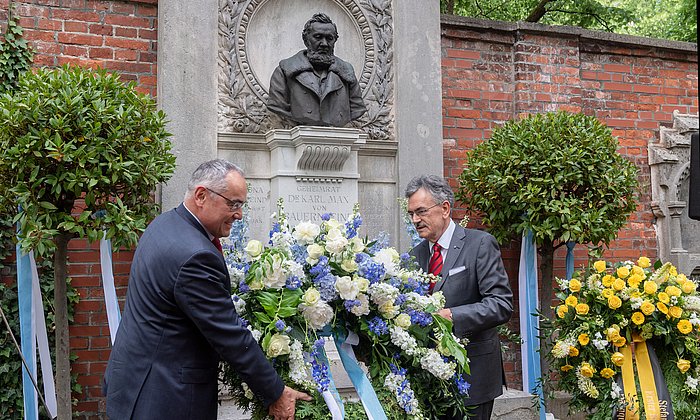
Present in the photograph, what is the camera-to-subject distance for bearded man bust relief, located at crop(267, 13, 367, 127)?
5.69m

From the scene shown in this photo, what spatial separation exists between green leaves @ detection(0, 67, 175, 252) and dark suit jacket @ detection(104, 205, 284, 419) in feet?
5.05

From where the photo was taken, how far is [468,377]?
147 inches

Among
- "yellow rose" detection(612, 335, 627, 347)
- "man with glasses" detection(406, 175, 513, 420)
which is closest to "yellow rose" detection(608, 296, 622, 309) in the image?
"yellow rose" detection(612, 335, 627, 347)

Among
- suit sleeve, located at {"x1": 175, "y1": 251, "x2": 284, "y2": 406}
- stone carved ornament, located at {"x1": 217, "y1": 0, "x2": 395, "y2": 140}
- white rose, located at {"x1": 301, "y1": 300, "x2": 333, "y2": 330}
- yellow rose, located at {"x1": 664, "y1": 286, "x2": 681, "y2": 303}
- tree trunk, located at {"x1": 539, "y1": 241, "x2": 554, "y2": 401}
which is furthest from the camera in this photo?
tree trunk, located at {"x1": 539, "y1": 241, "x2": 554, "y2": 401}

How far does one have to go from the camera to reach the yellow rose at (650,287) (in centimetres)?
418

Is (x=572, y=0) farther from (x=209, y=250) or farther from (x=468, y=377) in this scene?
(x=209, y=250)

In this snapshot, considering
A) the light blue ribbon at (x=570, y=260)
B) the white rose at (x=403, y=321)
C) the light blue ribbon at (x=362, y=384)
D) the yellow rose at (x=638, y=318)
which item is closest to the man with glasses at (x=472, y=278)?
the white rose at (x=403, y=321)

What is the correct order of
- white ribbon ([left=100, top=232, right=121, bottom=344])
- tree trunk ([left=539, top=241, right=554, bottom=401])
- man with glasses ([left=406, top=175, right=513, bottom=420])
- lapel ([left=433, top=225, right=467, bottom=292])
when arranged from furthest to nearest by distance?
tree trunk ([left=539, top=241, right=554, bottom=401]) < white ribbon ([left=100, top=232, right=121, bottom=344]) < lapel ([left=433, top=225, right=467, bottom=292]) < man with glasses ([left=406, top=175, right=513, bottom=420])

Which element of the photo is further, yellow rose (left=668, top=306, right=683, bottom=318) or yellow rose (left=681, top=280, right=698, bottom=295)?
yellow rose (left=681, top=280, right=698, bottom=295)

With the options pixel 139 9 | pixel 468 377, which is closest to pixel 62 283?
pixel 139 9

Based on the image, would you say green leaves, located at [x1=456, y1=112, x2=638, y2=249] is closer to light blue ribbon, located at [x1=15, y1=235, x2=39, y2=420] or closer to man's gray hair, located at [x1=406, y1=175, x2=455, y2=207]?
man's gray hair, located at [x1=406, y1=175, x2=455, y2=207]

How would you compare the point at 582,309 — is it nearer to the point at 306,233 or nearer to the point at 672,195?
the point at 306,233

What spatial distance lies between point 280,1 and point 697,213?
435 centimetres

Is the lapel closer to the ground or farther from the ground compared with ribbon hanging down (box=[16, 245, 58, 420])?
farther from the ground
